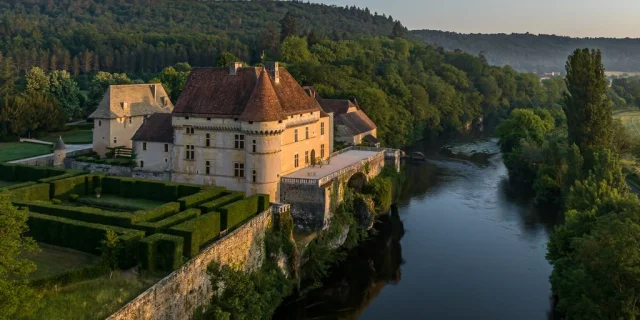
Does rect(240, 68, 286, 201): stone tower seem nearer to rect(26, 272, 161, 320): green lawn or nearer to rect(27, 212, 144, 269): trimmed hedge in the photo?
rect(27, 212, 144, 269): trimmed hedge

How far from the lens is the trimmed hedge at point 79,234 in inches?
1065

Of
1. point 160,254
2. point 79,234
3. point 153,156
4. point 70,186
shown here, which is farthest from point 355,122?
point 160,254

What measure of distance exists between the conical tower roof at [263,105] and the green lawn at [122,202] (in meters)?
8.33

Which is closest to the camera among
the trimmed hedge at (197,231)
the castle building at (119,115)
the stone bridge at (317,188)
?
the trimmed hedge at (197,231)

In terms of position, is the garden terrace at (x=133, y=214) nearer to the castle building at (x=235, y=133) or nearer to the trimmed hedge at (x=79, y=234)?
the trimmed hedge at (x=79, y=234)

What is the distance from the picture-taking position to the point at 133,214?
31.4 metres

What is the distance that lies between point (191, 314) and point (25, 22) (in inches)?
5611

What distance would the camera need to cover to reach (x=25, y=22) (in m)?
146

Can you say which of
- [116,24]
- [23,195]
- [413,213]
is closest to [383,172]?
[413,213]

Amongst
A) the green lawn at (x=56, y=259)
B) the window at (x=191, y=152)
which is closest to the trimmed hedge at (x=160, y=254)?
the green lawn at (x=56, y=259)

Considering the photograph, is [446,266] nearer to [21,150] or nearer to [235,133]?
[235,133]

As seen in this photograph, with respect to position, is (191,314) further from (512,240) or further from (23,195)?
(512,240)

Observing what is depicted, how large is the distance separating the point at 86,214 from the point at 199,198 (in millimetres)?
7026

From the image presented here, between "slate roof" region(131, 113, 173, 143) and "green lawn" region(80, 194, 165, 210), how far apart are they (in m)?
7.88
